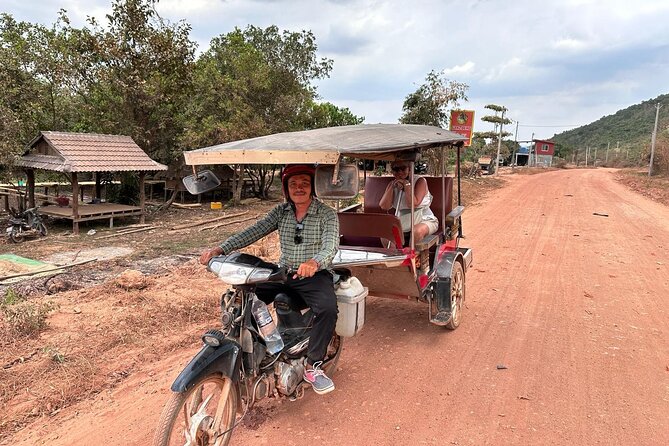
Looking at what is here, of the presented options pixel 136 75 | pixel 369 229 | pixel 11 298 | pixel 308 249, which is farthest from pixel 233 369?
pixel 136 75

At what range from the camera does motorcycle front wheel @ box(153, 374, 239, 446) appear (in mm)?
2518

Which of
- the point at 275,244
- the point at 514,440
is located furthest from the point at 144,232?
the point at 514,440

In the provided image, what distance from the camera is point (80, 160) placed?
13188 millimetres

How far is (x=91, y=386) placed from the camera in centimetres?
381

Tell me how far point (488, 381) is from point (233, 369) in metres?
2.32

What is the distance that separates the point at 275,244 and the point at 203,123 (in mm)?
9962

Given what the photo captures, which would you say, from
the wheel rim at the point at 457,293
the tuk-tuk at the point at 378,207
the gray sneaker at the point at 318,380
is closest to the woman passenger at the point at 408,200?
the tuk-tuk at the point at 378,207

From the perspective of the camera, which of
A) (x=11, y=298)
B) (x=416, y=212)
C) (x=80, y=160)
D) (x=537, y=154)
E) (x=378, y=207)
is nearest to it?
(x=416, y=212)

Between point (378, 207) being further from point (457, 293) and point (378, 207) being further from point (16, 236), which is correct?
→ point (16, 236)

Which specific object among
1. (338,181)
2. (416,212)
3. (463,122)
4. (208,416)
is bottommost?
(208,416)

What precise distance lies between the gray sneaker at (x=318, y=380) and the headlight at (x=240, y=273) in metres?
0.93

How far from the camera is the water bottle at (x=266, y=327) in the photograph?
9.95 feet

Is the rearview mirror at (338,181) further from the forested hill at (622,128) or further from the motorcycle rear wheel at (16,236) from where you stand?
the forested hill at (622,128)

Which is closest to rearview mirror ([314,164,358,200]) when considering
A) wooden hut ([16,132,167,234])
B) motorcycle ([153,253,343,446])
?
motorcycle ([153,253,343,446])
